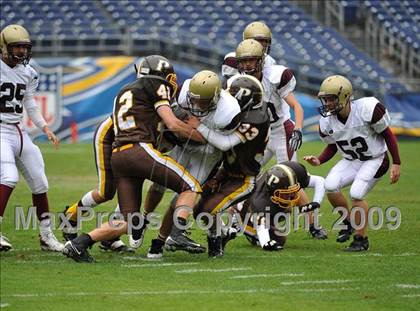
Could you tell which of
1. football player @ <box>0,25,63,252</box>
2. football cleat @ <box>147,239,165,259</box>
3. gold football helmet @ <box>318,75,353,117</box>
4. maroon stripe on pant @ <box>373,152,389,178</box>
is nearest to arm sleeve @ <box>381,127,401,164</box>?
maroon stripe on pant @ <box>373,152,389,178</box>

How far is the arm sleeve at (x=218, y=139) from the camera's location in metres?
7.20

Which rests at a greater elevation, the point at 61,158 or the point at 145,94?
the point at 145,94

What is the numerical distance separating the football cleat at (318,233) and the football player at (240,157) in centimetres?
145

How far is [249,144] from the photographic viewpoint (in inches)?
291

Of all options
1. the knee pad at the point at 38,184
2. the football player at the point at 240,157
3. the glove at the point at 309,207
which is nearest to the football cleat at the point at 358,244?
the glove at the point at 309,207

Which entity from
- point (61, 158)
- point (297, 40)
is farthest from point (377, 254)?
point (297, 40)

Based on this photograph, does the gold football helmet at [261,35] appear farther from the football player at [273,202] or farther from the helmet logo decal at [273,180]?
the helmet logo decal at [273,180]

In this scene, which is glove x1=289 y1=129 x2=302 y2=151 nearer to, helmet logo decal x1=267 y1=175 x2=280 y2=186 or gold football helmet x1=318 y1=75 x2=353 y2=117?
gold football helmet x1=318 y1=75 x2=353 y2=117

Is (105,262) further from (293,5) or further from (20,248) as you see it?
(293,5)

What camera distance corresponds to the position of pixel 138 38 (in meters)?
21.8

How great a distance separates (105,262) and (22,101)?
151 centimetres

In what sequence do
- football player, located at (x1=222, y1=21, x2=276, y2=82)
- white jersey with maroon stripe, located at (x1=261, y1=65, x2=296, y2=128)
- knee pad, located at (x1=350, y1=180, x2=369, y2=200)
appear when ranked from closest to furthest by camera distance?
knee pad, located at (x1=350, y1=180, x2=369, y2=200) < white jersey with maroon stripe, located at (x1=261, y1=65, x2=296, y2=128) < football player, located at (x1=222, y1=21, x2=276, y2=82)

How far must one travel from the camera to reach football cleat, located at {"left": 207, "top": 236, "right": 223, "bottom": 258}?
7.55 metres

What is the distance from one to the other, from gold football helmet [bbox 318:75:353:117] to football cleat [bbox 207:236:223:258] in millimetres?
1545
